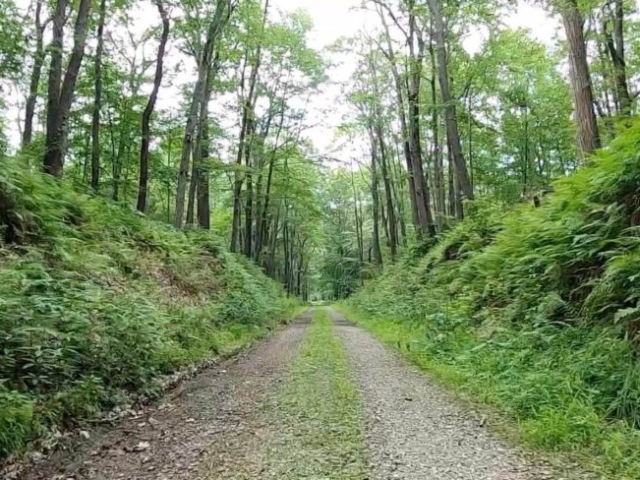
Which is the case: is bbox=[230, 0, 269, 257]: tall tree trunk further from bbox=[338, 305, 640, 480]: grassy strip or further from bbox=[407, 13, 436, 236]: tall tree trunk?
bbox=[338, 305, 640, 480]: grassy strip

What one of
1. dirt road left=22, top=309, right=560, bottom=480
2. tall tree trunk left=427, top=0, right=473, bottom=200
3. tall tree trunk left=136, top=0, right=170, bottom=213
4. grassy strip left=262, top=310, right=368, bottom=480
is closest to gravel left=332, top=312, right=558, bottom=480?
dirt road left=22, top=309, right=560, bottom=480

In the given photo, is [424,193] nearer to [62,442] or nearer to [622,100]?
[622,100]

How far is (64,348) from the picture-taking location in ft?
12.7

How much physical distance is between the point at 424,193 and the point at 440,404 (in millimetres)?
14087

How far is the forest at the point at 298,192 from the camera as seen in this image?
376 cm

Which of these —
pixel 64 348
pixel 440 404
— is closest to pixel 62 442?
pixel 64 348

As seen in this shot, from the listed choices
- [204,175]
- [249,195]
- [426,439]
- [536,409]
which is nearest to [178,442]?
[426,439]

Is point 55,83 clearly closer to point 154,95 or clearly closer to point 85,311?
point 154,95

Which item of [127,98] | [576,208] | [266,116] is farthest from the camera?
[266,116]

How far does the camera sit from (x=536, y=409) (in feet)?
12.2

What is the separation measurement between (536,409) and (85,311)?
13.9 feet

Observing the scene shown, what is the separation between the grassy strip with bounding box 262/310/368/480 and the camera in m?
2.85

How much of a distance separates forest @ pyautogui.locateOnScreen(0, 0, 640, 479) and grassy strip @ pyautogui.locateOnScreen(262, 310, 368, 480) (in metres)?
1.23

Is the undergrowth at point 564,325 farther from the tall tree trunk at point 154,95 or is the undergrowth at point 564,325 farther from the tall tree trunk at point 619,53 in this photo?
the tall tree trunk at point 154,95
